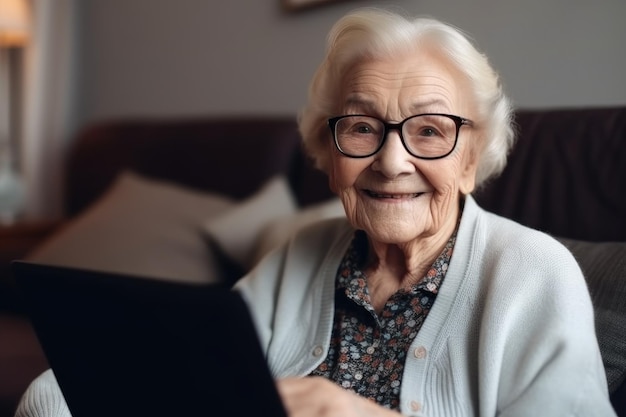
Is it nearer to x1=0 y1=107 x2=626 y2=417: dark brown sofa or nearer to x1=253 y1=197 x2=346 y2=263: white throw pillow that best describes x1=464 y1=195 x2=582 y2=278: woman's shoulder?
x1=0 y1=107 x2=626 y2=417: dark brown sofa

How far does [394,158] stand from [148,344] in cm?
52

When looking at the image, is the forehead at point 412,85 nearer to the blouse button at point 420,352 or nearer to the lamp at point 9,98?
the blouse button at point 420,352

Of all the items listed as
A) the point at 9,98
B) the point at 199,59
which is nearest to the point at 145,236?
the point at 199,59

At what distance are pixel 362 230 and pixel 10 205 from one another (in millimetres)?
2466

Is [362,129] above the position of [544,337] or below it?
above

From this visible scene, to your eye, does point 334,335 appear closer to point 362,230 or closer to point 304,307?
point 304,307

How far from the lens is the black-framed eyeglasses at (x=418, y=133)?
47.4 inches

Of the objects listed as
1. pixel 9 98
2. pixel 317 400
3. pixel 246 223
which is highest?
pixel 317 400

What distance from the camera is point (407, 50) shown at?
1.22 metres

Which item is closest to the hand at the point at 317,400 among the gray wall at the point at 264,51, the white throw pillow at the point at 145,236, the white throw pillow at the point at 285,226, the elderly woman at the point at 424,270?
the elderly woman at the point at 424,270

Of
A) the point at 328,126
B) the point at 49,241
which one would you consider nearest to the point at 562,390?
the point at 328,126

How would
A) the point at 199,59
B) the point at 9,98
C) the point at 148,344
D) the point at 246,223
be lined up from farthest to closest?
the point at 9,98
the point at 199,59
the point at 246,223
the point at 148,344

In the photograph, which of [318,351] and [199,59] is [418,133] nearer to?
[318,351]

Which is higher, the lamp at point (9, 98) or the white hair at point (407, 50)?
the white hair at point (407, 50)
